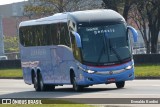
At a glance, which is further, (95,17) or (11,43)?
(11,43)

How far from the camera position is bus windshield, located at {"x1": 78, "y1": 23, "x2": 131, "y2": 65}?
25766mm

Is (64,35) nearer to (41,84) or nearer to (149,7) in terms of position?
(41,84)

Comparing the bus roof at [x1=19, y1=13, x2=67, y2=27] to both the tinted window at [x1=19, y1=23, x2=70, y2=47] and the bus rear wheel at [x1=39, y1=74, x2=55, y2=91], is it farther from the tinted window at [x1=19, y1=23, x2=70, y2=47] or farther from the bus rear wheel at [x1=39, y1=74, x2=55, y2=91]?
the bus rear wheel at [x1=39, y1=74, x2=55, y2=91]

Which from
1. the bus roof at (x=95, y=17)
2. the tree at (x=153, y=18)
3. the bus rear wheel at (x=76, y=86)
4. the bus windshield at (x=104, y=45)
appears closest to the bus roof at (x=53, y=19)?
the bus roof at (x=95, y=17)

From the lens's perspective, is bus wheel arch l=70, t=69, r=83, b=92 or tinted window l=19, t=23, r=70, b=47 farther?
tinted window l=19, t=23, r=70, b=47

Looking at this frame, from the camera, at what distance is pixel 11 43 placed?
429 ft

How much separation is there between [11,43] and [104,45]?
106101mm

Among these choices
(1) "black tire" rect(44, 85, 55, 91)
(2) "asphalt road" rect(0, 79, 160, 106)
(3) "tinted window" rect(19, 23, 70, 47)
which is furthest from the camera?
(1) "black tire" rect(44, 85, 55, 91)

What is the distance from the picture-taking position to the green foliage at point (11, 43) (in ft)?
414

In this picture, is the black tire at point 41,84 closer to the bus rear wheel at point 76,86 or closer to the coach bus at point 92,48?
the coach bus at point 92,48

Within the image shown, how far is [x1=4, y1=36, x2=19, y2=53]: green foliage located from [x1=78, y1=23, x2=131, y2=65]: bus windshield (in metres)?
97.2

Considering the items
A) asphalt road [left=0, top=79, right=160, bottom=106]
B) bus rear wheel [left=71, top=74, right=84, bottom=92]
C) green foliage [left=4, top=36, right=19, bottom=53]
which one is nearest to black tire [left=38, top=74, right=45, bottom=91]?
asphalt road [left=0, top=79, right=160, bottom=106]

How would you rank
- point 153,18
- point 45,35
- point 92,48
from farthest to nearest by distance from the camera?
point 153,18 < point 45,35 < point 92,48

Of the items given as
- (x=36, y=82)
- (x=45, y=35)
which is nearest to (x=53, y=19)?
(x=45, y=35)
